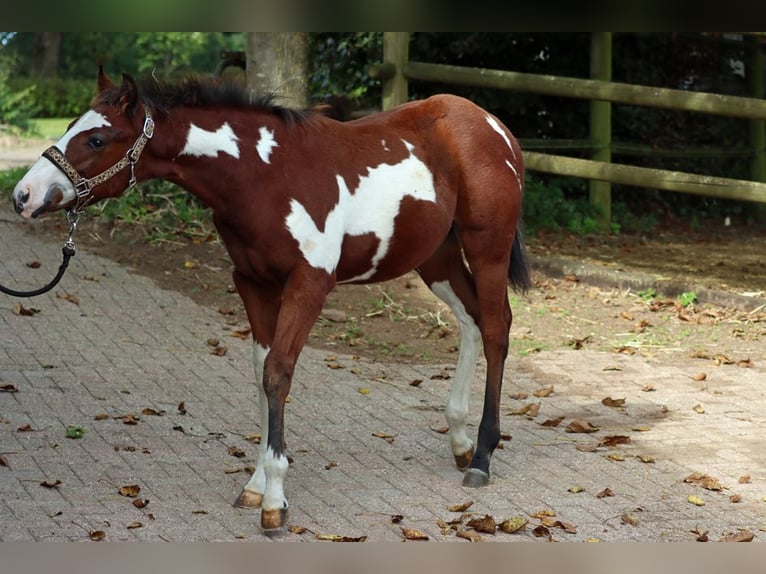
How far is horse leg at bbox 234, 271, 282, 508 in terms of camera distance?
495 centimetres

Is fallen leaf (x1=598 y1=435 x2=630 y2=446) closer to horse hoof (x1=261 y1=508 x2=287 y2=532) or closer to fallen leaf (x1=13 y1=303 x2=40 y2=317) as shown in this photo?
horse hoof (x1=261 y1=508 x2=287 y2=532)

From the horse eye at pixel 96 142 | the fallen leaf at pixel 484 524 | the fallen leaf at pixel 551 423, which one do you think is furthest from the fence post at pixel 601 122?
the horse eye at pixel 96 142

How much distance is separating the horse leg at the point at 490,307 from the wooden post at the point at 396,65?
17.3ft

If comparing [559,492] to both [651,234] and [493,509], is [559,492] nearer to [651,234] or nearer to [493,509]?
[493,509]

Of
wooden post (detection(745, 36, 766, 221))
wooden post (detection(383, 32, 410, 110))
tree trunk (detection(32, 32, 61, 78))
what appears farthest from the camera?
tree trunk (detection(32, 32, 61, 78))

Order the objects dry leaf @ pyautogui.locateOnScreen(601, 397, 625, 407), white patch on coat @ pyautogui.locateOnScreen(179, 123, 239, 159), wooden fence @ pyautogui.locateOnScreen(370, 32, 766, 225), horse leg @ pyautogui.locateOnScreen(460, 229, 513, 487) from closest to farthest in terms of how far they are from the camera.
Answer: white patch on coat @ pyautogui.locateOnScreen(179, 123, 239, 159), horse leg @ pyautogui.locateOnScreen(460, 229, 513, 487), dry leaf @ pyautogui.locateOnScreen(601, 397, 625, 407), wooden fence @ pyautogui.locateOnScreen(370, 32, 766, 225)

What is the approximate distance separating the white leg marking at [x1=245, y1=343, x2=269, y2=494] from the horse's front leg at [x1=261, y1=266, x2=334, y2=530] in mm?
97

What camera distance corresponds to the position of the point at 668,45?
12.8 metres

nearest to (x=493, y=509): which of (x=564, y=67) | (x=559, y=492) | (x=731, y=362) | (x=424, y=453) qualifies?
(x=559, y=492)

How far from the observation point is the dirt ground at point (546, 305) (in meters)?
7.98

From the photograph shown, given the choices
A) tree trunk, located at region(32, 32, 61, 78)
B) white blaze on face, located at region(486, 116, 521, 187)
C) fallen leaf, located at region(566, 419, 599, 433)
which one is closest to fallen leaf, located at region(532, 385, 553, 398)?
fallen leaf, located at region(566, 419, 599, 433)

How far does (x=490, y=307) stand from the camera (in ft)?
18.1

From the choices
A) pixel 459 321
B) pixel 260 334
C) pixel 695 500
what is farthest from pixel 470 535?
pixel 459 321

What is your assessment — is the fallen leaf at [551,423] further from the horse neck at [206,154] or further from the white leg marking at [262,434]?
the horse neck at [206,154]
